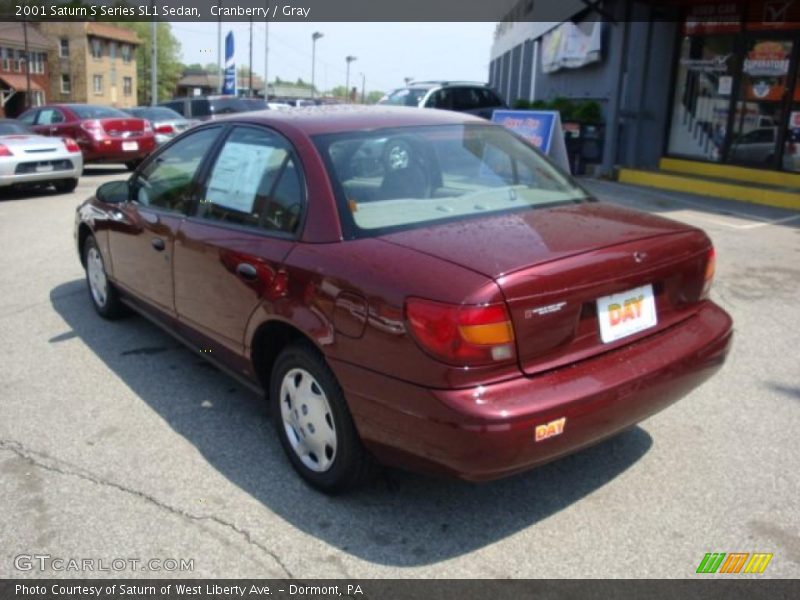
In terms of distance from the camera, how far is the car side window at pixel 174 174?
421 centimetres

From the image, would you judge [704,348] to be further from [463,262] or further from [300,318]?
[300,318]

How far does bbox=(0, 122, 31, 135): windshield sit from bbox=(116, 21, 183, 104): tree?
258 ft

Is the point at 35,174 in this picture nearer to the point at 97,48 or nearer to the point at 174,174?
the point at 174,174

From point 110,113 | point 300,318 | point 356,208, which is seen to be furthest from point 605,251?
point 110,113

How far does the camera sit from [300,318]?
3082 mm

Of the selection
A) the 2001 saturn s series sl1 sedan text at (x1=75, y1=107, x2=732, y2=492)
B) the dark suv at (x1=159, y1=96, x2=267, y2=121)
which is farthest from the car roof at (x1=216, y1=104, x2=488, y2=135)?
the dark suv at (x1=159, y1=96, x2=267, y2=121)

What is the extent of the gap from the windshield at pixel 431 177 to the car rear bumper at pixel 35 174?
10268mm

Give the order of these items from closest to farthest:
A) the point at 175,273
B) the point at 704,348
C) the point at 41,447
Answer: the point at 704,348
the point at 41,447
the point at 175,273

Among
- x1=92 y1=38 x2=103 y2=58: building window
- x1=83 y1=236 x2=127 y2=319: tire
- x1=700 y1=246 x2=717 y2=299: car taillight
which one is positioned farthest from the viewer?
x1=92 y1=38 x2=103 y2=58: building window

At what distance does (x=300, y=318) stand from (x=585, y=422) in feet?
3.93

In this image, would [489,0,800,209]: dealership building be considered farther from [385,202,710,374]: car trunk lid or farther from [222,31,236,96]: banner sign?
[222,31,236,96]: banner sign

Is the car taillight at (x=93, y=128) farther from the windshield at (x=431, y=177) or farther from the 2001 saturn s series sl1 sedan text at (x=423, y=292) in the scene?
the windshield at (x=431, y=177)

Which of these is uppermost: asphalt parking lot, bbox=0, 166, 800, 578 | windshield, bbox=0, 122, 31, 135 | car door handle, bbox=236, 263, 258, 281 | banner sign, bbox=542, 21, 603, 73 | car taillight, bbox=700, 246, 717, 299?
banner sign, bbox=542, 21, 603, 73

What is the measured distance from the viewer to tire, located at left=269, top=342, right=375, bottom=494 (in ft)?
9.80
